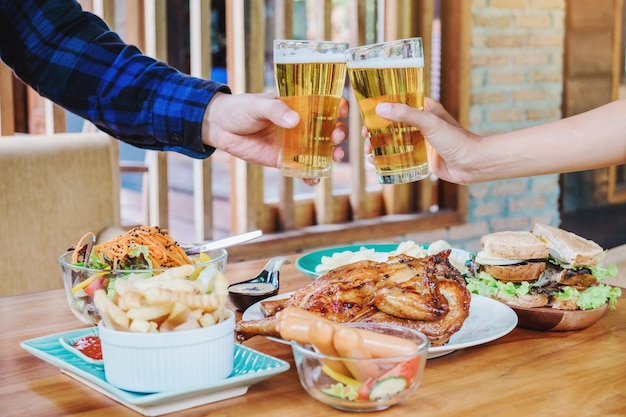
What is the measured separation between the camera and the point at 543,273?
4.61 feet

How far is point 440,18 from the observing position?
411 centimetres

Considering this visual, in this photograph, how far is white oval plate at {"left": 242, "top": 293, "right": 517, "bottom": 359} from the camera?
1.19 metres

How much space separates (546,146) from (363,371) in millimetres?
791

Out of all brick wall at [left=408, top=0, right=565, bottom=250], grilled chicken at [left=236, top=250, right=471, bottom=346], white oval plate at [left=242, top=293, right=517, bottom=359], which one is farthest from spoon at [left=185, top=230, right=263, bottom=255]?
brick wall at [left=408, top=0, right=565, bottom=250]

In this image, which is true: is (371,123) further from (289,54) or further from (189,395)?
(189,395)

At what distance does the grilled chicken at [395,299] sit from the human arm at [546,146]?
14.0 inches

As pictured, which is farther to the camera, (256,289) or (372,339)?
(256,289)

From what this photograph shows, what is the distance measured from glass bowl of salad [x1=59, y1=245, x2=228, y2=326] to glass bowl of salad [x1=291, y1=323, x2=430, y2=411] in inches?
12.4

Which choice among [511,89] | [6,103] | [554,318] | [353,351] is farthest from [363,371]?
[511,89]

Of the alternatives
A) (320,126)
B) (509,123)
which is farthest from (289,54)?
(509,123)

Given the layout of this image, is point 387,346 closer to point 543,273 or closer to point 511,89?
point 543,273

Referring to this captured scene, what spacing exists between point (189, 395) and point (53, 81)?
1084mm

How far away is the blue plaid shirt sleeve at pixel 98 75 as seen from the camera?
1.75m

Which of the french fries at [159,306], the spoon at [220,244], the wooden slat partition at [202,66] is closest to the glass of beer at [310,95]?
the spoon at [220,244]
